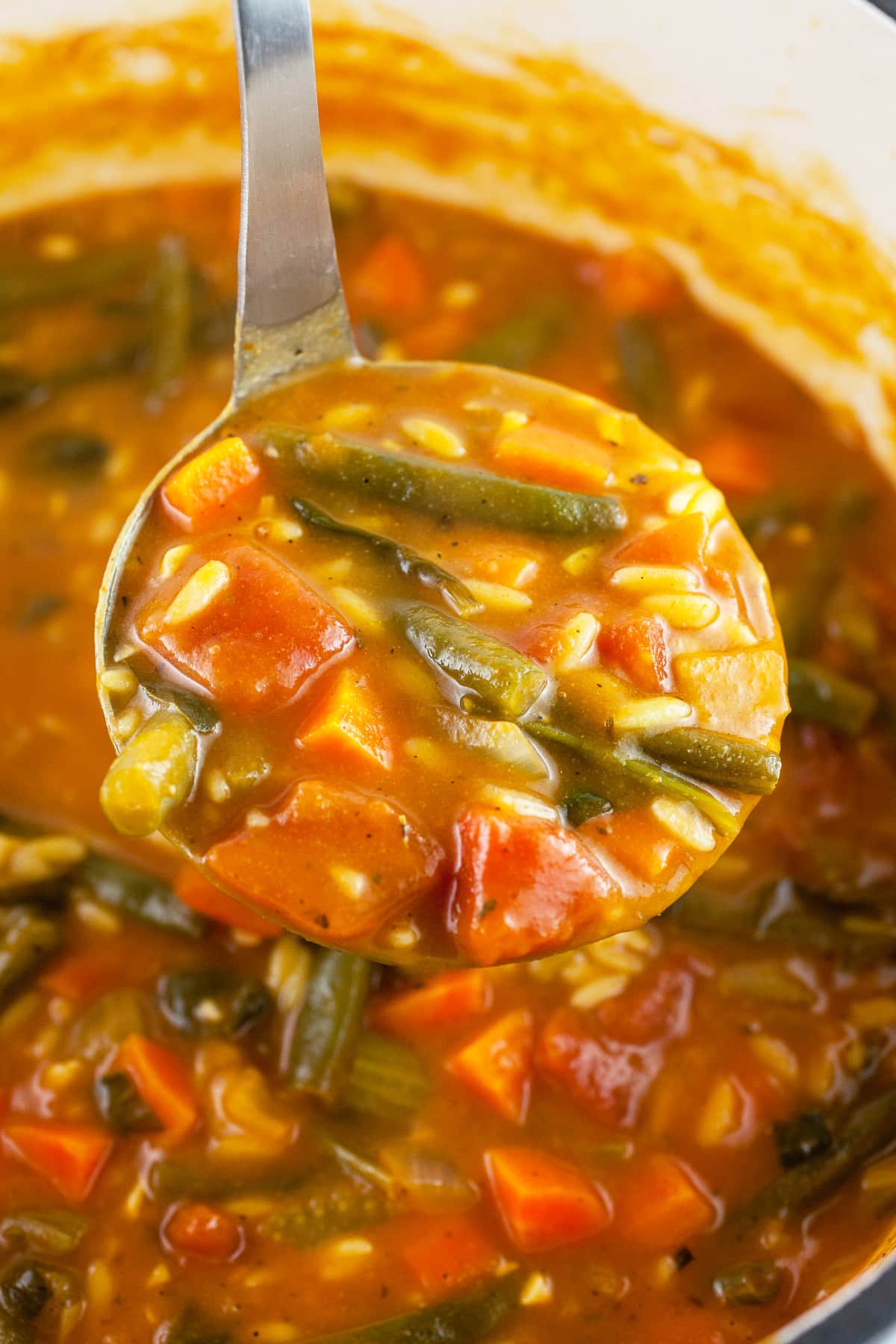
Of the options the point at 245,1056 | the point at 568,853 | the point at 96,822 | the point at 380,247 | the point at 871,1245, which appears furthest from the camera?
the point at 380,247

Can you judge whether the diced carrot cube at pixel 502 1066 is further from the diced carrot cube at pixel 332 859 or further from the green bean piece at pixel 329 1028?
the diced carrot cube at pixel 332 859

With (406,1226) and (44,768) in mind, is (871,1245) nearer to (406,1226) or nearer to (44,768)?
(406,1226)

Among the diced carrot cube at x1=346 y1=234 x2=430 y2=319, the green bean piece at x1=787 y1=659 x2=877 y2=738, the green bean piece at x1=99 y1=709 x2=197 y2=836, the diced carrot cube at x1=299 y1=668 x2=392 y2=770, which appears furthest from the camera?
the diced carrot cube at x1=346 y1=234 x2=430 y2=319

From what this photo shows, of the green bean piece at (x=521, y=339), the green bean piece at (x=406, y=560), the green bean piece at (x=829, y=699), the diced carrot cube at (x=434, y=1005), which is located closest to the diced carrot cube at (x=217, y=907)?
the diced carrot cube at (x=434, y=1005)

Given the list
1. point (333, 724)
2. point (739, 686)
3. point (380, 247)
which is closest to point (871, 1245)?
point (739, 686)

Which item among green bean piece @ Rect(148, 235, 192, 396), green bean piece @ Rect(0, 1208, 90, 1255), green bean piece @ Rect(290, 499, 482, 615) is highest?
green bean piece @ Rect(290, 499, 482, 615)

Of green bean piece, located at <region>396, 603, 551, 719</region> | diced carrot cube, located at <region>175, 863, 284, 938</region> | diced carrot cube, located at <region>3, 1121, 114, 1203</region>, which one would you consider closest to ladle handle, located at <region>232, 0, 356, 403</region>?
green bean piece, located at <region>396, 603, 551, 719</region>

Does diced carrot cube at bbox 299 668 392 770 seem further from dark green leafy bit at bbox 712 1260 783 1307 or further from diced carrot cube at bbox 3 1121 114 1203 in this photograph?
dark green leafy bit at bbox 712 1260 783 1307
